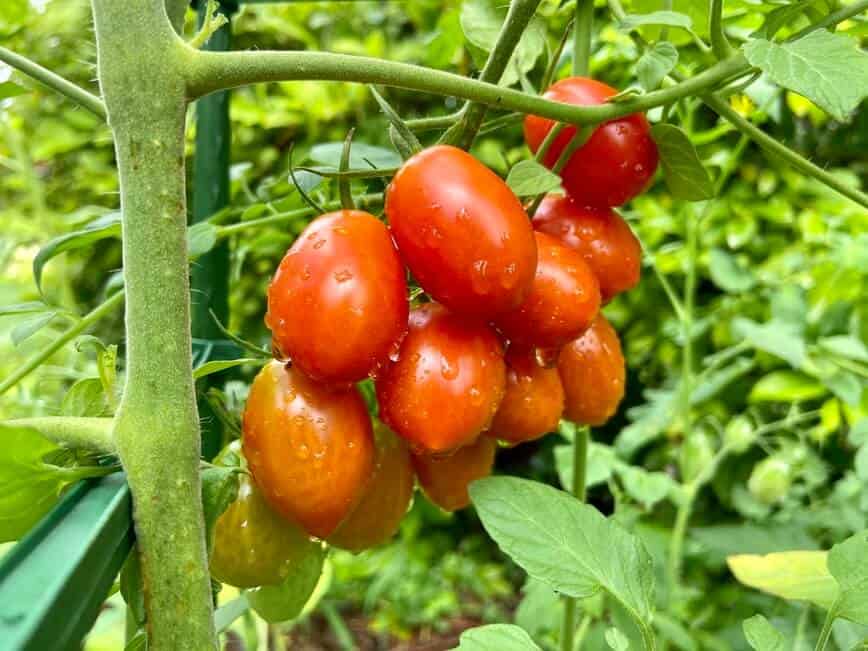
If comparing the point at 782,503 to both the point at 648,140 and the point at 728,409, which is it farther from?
the point at 648,140

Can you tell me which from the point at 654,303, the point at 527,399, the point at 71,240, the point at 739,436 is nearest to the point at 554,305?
the point at 527,399

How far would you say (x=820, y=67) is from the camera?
0.34 meters

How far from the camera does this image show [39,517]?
1.01 ft

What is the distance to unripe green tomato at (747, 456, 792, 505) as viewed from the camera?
1039 mm

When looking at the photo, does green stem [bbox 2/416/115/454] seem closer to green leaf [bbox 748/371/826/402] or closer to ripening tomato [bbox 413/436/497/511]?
ripening tomato [bbox 413/436/497/511]

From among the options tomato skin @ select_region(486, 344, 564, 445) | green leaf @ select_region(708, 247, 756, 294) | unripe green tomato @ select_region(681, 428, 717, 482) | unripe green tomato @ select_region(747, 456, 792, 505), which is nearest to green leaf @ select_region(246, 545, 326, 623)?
tomato skin @ select_region(486, 344, 564, 445)

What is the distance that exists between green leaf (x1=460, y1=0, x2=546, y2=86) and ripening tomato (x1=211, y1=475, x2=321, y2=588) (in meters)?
0.28

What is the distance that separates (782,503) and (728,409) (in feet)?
1.14

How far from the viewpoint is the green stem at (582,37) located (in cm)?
49

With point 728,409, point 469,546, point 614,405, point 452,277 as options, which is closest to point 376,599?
point 469,546

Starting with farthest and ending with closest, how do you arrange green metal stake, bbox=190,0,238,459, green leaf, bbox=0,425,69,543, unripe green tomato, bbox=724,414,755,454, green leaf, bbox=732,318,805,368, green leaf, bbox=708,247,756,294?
green leaf, bbox=708,247,756,294, unripe green tomato, bbox=724,414,755,454, green leaf, bbox=732,318,805,368, green metal stake, bbox=190,0,238,459, green leaf, bbox=0,425,69,543

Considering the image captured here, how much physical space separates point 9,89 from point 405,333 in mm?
260

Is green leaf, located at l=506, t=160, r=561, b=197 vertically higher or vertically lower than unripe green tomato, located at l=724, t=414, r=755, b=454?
higher

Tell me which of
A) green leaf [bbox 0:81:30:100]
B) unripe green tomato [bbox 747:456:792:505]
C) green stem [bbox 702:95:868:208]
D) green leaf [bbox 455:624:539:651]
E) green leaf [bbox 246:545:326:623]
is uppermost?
green leaf [bbox 0:81:30:100]
